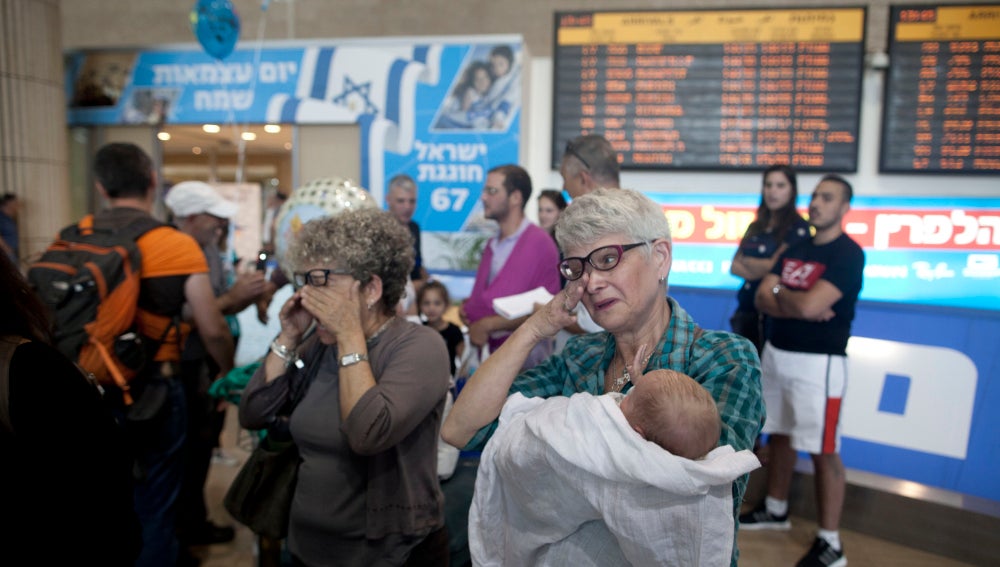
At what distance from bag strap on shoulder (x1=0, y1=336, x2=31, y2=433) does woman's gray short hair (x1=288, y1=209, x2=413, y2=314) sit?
2.33ft

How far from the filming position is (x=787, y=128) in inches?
210

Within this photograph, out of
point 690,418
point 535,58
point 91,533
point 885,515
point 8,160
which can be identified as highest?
point 535,58

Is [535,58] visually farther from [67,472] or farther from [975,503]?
[67,472]

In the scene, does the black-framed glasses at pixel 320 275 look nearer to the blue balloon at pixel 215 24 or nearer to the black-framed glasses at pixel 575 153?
the black-framed glasses at pixel 575 153

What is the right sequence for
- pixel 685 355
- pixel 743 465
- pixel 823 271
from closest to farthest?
pixel 743 465
pixel 685 355
pixel 823 271

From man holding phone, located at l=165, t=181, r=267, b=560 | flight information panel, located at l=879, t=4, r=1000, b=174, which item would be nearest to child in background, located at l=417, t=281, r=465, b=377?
man holding phone, located at l=165, t=181, r=267, b=560

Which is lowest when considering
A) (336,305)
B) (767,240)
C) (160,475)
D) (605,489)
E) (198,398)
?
(160,475)

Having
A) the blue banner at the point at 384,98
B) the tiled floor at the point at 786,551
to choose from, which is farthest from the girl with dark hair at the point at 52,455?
the blue banner at the point at 384,98

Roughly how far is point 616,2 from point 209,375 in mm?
4892

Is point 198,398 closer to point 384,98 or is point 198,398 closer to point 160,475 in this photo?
point 160,475

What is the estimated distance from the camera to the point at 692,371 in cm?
126

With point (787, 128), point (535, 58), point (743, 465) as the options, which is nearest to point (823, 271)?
point (743, 465)

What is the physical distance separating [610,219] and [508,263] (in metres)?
1.58

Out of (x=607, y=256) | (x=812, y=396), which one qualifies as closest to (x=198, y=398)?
(x=607, y=256)
